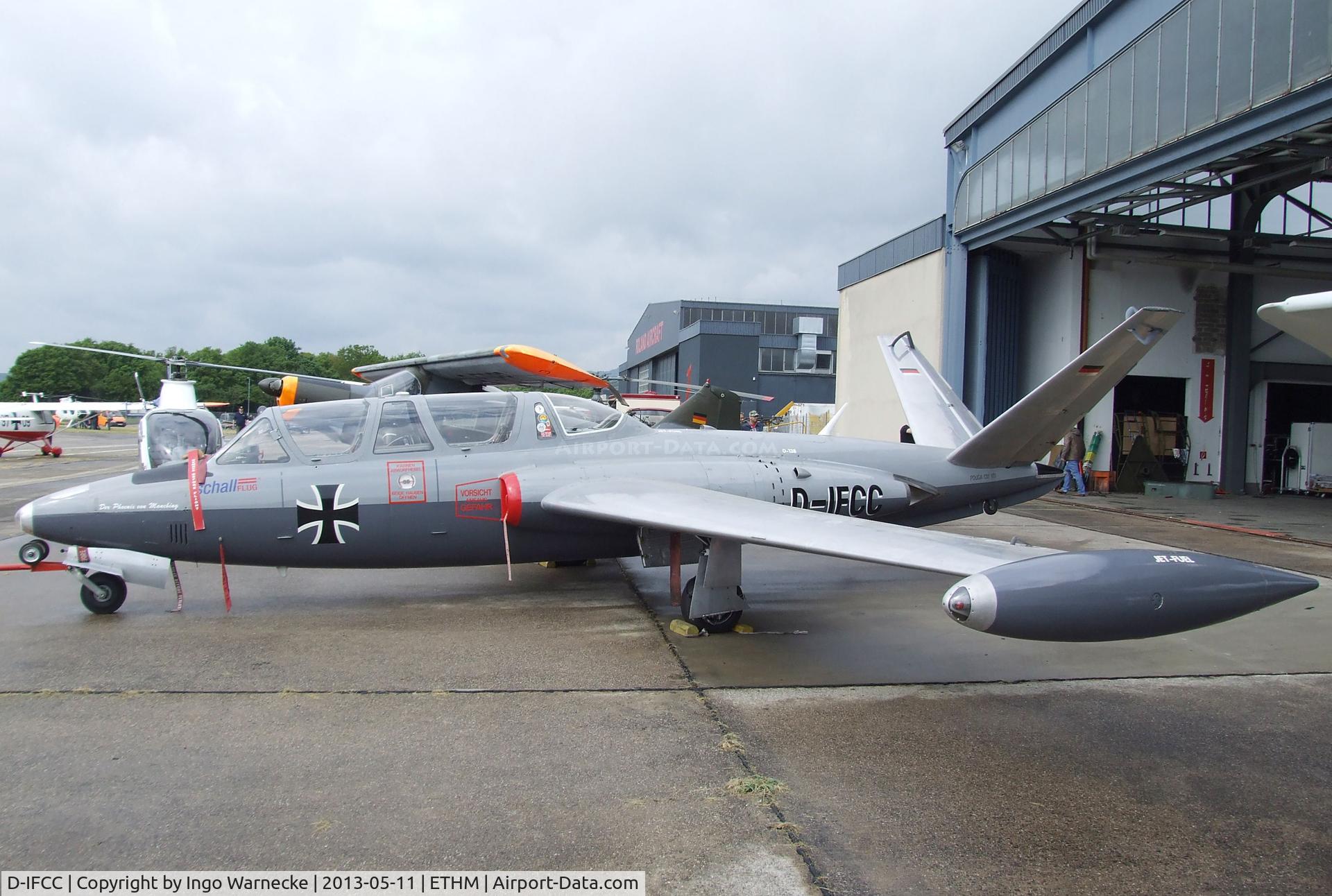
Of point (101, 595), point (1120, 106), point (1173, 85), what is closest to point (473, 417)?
point (101, 595)

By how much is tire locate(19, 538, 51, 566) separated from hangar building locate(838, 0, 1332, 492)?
57.3ft

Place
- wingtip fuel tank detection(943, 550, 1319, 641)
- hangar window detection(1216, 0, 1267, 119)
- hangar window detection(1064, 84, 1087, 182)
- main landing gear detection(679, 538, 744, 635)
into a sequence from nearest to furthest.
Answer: wingtip fuel tank detection(943, 550, 1319, 641) < main landing gear detection(679, 538, 744, 635) < hangar window detection(1216, 0, 1267, 119) < hangar window detection(1064, 84, 1087, 182)

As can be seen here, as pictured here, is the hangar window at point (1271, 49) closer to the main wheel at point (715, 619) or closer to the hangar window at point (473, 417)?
the main wheel at point (715, 619)

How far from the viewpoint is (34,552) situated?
7020 millimetres

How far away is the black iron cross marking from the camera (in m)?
6.33

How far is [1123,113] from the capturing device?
1455 cm

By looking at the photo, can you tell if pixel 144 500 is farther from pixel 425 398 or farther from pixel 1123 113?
pixel 1123 113

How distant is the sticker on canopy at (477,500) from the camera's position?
257 inches

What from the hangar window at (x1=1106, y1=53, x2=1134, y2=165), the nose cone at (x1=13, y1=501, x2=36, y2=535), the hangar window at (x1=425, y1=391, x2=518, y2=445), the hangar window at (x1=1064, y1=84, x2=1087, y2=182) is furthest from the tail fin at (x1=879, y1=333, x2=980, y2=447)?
the nose cone at (x1=13, y1=501, x2=36, y2=535)

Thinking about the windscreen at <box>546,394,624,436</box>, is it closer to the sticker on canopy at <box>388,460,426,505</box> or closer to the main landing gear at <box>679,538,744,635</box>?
the sticker on canopy at <box>388,460,426,505</box>

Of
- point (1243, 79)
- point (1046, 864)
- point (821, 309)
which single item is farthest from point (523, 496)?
point (821, 309)

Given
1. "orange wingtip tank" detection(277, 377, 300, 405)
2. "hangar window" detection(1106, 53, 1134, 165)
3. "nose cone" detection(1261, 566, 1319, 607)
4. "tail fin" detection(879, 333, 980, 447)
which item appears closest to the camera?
"nose cone" detection(1261, 566, 1319, 607)

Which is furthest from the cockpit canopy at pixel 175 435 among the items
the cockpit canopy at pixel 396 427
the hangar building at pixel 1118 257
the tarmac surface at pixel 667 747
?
the hangar building at pixel 1118 257

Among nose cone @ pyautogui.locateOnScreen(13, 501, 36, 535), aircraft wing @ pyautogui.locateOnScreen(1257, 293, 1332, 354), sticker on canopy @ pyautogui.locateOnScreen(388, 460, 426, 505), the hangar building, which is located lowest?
nose cone @ pyautogui.locateOnScreen(13, 501, 36, 535)
